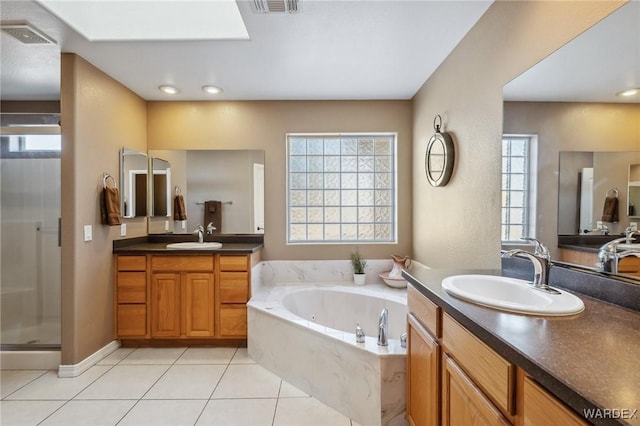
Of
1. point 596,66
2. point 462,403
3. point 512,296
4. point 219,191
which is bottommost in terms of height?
point 462,403

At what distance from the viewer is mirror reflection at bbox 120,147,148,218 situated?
9.42 feet

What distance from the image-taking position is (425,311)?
1400mm

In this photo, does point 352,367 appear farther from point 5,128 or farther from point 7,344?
point 5,128

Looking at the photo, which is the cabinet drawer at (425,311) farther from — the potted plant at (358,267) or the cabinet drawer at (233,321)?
the cabinet drawer at (233,321)

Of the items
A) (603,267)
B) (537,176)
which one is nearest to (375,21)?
(537,176)

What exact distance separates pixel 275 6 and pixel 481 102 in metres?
1.37

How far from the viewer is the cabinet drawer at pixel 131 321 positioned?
2705 millimetres

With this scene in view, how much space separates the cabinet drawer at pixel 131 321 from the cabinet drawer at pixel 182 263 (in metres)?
0.42

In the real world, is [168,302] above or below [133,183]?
below

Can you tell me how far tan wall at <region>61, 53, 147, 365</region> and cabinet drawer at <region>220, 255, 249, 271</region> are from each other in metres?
1.02

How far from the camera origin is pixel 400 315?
8.59ft

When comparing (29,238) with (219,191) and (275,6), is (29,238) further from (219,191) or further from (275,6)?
(275,6)

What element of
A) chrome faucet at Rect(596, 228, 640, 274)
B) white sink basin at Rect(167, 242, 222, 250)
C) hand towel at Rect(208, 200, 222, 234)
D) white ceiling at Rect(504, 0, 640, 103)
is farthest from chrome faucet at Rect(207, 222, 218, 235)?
chrome faucet at Rect(596, 228, 640, 274)

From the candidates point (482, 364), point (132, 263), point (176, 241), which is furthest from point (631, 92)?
point (176, 241)
